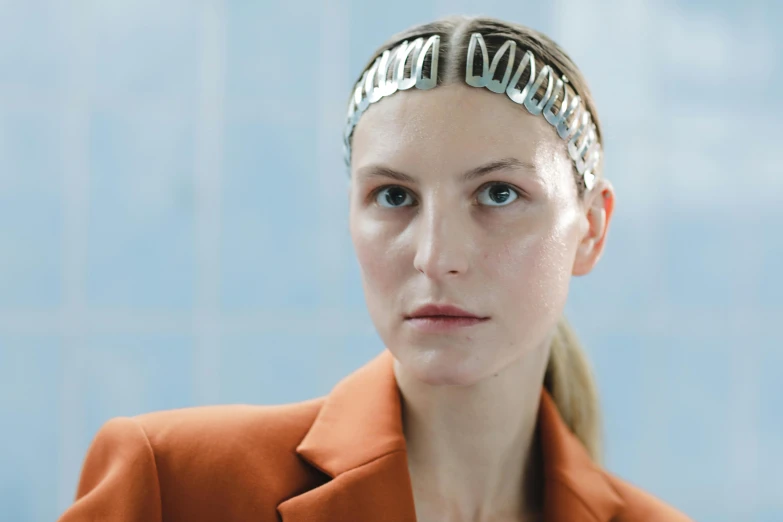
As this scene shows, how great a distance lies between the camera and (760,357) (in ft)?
7.68

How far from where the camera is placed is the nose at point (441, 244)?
104 centimetres

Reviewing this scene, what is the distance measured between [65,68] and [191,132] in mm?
300

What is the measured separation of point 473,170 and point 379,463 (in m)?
0.39

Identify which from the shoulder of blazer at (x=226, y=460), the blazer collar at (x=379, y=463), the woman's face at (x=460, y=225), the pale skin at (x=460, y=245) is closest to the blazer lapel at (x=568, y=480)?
the blazer collar at (x=379, y=463)

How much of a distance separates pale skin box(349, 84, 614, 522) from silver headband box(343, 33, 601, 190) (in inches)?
0.6

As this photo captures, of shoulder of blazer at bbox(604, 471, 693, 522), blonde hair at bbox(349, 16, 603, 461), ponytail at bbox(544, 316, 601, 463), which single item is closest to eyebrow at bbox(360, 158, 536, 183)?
blonde hair at bbox(349, 16, 603, 461)

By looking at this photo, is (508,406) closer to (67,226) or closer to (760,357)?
(67,226)

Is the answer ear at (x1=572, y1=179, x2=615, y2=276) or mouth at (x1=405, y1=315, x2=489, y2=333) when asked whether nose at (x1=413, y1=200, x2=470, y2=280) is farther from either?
ear at (x1=572, y1=179, x2=615, y2=276)

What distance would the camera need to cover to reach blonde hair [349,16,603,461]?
112cm

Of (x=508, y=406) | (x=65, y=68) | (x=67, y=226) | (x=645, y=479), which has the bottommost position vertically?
(x=645, y=479)

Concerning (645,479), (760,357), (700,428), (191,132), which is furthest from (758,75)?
(191,132)

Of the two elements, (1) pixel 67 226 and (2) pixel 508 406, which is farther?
(1) pixel 67 226

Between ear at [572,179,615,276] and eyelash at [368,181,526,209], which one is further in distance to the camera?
ear at [572,179,615,276]

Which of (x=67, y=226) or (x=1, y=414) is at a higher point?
(x=67, y=226)
